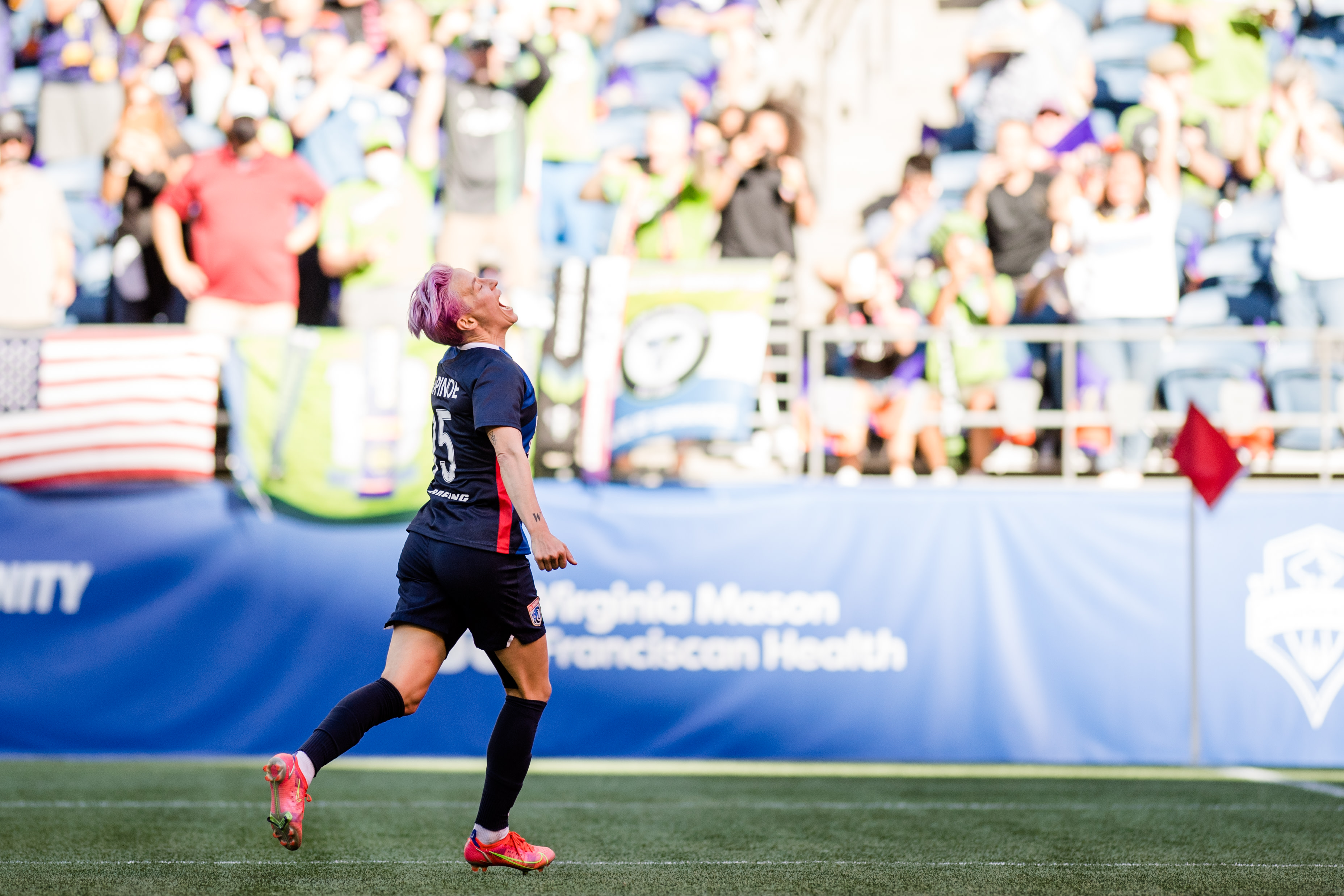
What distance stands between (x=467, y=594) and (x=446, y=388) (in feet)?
1.87

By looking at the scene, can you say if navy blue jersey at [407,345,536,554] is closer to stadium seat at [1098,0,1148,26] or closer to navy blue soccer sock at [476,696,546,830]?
navy blue soccer sock at [476,696,546,830]

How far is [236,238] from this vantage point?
28.6 ft

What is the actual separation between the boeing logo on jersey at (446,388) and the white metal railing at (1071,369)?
4.34m

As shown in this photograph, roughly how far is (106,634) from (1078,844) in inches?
212

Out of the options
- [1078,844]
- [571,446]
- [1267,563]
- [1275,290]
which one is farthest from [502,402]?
[1275,290]

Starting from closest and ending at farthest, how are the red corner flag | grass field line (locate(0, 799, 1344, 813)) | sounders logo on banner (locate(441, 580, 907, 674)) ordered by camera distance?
grass field line (locate(0, 799, 1344, 813)) → the red corner flag → sounders logo on banner (locate(441, 580, 907, 674))

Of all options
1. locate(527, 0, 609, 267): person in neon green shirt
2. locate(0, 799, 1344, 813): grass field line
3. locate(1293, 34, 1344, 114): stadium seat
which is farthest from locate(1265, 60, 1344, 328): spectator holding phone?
locate(527, 0, 609, 267): person in neon green shirt

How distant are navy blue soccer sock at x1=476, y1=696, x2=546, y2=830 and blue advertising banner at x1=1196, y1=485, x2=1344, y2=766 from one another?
510cm

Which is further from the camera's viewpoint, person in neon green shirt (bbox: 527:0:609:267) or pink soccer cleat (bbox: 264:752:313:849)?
person in neon green shirt (bbox: 527:0:609:267)

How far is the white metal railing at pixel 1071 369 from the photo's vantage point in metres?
7.88

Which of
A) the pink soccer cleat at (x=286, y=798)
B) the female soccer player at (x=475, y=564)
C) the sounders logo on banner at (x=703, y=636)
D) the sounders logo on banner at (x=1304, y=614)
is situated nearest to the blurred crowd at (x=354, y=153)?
the sounders logo on banner at (x=703, y=636)

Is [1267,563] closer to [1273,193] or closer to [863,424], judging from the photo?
[863,424]

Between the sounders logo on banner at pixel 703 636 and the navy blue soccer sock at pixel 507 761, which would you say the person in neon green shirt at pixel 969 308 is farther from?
the navy blue soccer sock at pixel 507 761

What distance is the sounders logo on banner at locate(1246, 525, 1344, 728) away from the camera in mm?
7586
